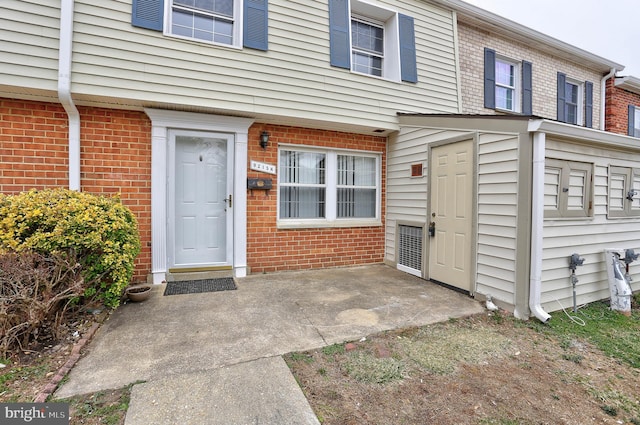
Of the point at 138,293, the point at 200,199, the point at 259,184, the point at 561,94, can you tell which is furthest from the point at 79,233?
the point at 561,94

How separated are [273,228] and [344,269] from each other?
1.56 m

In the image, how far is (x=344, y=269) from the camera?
18.8ft

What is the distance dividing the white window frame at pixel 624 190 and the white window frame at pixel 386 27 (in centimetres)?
372

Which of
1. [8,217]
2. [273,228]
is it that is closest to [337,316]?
[273,228]

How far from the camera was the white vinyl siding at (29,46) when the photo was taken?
3.53m

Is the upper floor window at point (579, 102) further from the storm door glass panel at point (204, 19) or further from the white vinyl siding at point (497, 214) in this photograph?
the storm door glass panel at point (204, 19)

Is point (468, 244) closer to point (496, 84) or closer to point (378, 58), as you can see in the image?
point (378, 58)

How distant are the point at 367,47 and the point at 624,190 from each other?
4895 mm

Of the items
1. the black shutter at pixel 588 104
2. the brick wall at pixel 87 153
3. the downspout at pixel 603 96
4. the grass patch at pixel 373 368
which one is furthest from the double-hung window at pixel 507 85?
the brick wall at pixel 87 153

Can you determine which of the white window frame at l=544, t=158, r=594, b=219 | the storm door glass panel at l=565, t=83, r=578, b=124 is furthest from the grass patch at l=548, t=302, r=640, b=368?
the storm door glass panel at l=565, t=83, r=578, b=124

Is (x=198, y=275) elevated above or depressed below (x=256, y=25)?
below

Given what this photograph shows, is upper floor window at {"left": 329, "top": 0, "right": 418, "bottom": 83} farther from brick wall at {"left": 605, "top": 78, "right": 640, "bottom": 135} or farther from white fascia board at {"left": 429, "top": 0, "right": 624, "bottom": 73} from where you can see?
brick wall at {"left": 605, "top": 78, "right": 640, "bottom": 135}

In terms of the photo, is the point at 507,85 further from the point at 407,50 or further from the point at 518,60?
the point at 407,50

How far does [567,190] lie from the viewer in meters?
3.95
